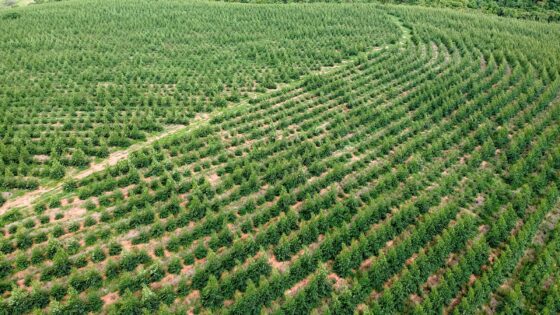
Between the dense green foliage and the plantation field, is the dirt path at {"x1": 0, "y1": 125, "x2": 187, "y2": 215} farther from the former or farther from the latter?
the dense green foliage

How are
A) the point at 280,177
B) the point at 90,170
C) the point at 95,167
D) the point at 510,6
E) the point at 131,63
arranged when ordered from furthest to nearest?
the point at 510,6 → the point at 131,63 → the point at 95,167 → the point at 90,170 → the point at 280,177

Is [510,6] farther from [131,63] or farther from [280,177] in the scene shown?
[280,177]

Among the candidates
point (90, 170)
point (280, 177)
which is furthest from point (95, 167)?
point (280, 177)

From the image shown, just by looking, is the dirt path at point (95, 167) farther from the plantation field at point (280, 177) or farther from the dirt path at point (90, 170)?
the plantation field at point (280, 177)

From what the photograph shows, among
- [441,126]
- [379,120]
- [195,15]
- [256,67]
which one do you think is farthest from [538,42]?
[195,15]

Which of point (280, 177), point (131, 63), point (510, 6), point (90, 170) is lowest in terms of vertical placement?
point (280, 177)

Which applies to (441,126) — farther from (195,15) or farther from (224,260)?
(195,15)

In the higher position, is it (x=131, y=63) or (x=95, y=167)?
(x=131, y=63)
